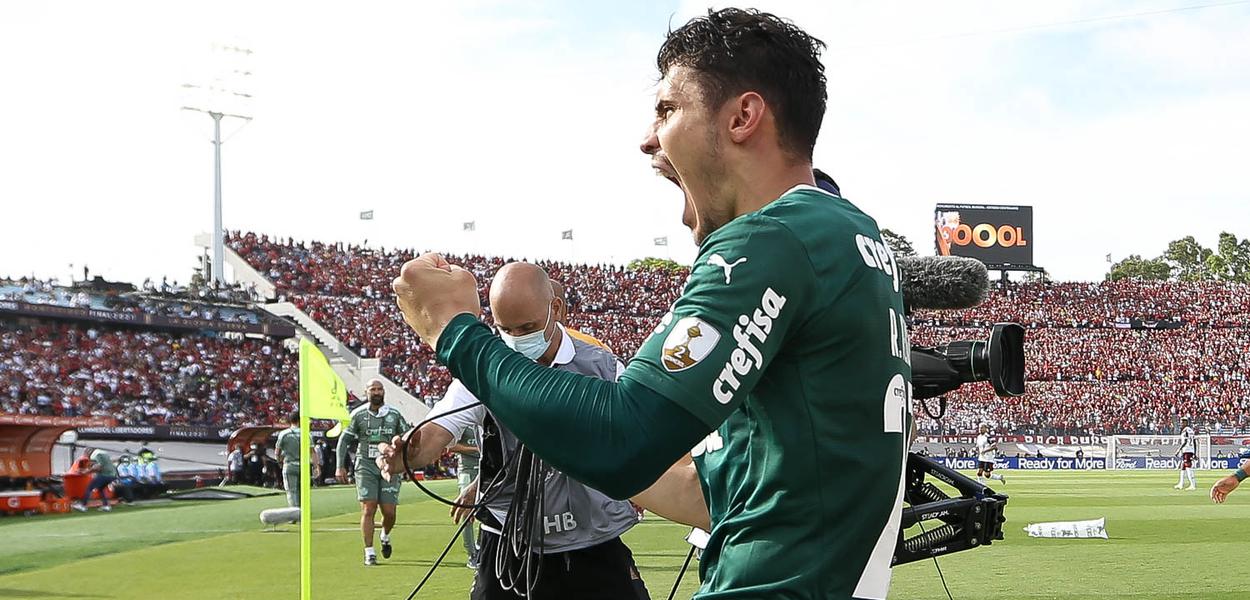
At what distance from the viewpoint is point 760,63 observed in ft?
6.19

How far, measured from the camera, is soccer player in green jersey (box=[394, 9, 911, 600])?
1641 mm

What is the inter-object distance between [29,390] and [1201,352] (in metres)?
48.4

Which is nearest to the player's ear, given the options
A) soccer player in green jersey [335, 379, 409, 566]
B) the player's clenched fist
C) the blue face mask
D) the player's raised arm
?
the blue face mask

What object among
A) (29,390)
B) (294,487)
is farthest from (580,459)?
(29,390)

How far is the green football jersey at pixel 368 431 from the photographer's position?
14.2m

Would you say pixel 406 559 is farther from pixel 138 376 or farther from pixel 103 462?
pixel 138 376

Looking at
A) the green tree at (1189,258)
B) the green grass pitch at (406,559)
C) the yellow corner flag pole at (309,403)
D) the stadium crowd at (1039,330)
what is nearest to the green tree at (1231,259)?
the green tree at (1189,258)

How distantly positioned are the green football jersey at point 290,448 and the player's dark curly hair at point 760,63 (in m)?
18.7

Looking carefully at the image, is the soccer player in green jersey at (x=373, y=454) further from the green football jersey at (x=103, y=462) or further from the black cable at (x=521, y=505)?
the green football jersey at (x=103, y=462)

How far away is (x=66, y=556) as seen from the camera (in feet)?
48.3

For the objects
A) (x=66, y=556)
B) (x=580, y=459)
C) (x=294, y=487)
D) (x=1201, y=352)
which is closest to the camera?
(x=580, y=459)

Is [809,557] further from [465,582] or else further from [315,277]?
[315,277]

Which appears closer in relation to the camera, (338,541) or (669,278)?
(338,541)

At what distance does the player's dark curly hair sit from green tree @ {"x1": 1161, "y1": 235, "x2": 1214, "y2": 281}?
102 meters
